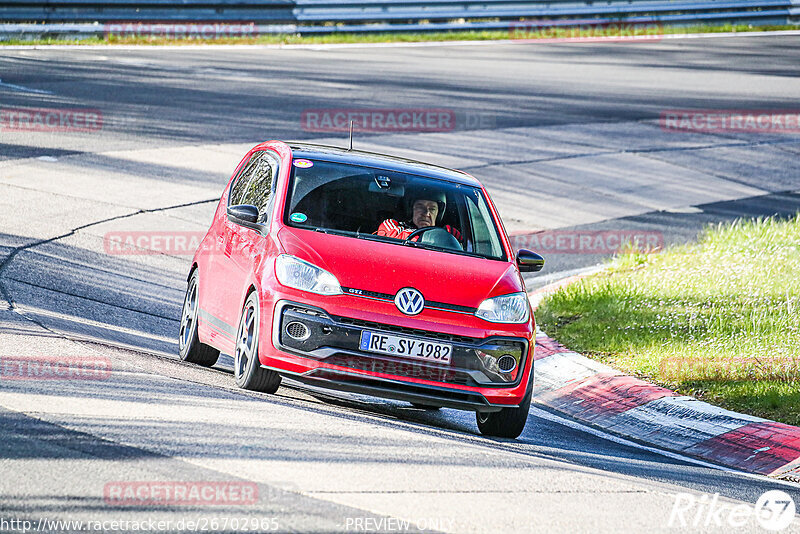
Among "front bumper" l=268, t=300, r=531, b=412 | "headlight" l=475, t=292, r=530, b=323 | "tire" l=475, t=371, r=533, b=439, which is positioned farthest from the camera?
"tire" l=475, t=371, r=533, b=439

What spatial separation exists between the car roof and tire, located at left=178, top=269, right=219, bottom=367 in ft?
4.40

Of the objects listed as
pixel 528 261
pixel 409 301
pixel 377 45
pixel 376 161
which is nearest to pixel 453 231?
pixel 528 261

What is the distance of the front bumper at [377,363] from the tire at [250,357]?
21 cm

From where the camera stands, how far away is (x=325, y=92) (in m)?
23.6

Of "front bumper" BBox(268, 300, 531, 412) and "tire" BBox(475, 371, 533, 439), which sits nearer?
"front bumper" BBox(268, 300, 531, 412)

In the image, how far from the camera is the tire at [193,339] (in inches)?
355

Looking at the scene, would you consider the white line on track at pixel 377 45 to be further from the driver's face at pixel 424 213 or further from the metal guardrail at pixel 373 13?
the driver's face at pixel 424 213

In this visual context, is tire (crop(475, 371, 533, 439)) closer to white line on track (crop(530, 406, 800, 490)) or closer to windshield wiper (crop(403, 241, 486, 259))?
white line on track (crop(530, 406, 800, 490))

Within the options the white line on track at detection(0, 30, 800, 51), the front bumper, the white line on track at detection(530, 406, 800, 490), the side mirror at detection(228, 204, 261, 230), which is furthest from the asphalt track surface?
the side mirror at detection(228, 204, 261, 230)

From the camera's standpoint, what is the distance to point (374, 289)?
24.0 feet

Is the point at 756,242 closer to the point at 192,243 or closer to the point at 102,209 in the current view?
the point at 192,243

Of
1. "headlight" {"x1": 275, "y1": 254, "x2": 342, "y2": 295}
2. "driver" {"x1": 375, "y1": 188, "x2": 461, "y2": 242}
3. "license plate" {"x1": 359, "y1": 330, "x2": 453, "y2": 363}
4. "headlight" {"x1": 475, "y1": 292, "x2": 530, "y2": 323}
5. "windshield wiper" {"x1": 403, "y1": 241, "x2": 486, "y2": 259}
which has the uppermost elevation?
"driver" {"x1": 375, "y1": 188, "x2": 461, "y2": 242}

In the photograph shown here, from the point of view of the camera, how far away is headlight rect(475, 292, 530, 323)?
24.6 ft

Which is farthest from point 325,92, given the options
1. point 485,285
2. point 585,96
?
point 485,285
